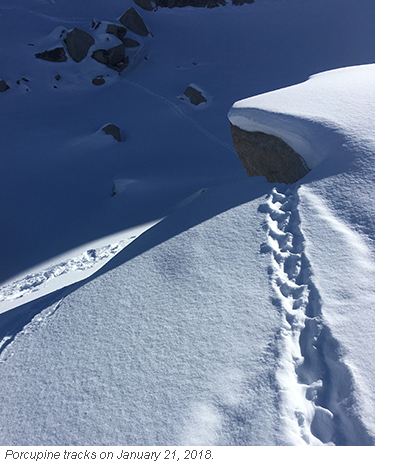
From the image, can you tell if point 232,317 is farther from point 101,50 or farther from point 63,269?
point 101,50

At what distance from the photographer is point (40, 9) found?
12.0 metres

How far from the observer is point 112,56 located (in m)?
11.1

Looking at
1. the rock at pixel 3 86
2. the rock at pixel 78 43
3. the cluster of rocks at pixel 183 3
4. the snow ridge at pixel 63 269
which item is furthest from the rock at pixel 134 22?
the snow ridge at pixel 63 269

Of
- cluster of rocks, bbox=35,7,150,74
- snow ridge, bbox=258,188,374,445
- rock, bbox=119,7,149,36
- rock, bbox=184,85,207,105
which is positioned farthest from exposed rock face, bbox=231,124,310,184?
rock, bbox=119,7,149,36

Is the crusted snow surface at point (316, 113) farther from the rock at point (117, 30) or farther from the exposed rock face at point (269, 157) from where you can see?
the rock at point (117, 30)

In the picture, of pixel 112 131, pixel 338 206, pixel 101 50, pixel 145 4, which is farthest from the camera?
pixel 145 4

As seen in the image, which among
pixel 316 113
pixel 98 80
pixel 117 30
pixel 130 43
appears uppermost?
pixel 117 30

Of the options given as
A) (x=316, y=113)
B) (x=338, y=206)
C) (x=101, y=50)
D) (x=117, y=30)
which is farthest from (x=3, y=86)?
(x=338, y=206)

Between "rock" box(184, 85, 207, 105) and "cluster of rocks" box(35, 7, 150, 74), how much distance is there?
281 centimetres

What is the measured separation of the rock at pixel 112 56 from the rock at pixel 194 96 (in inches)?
112

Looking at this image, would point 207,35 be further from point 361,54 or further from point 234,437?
point 234,437

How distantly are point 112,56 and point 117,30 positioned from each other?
2.94 feet
